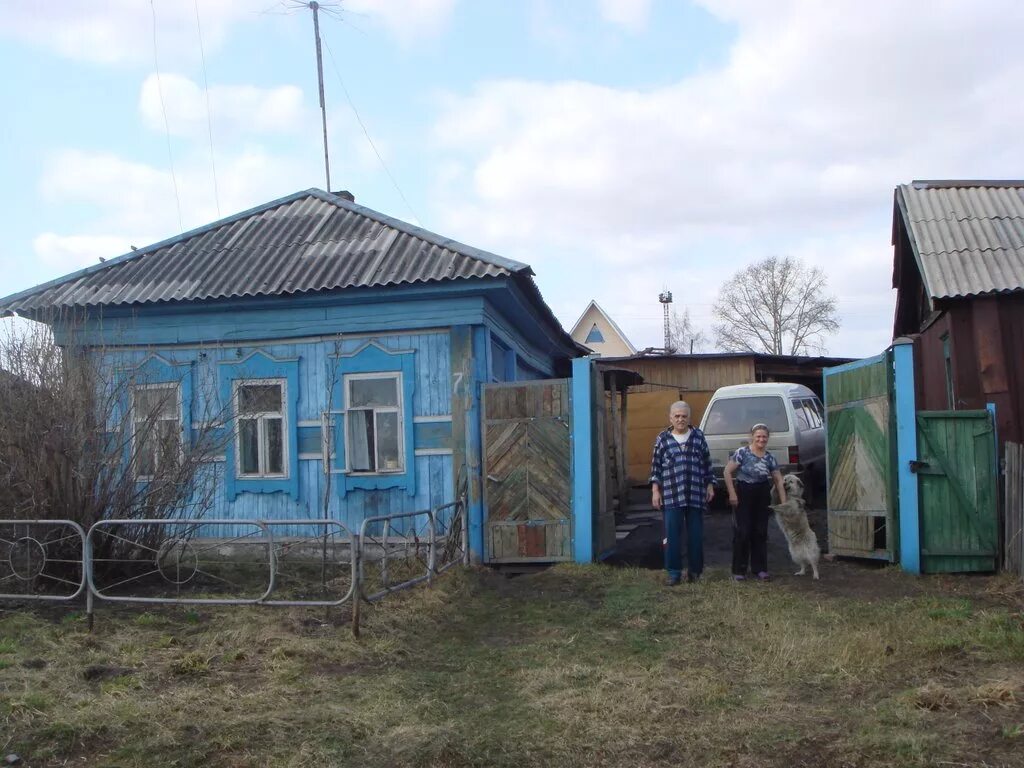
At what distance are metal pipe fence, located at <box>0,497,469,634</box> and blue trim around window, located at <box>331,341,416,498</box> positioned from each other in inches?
18.9

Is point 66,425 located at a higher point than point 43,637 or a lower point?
higher

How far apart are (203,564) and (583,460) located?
3.90m

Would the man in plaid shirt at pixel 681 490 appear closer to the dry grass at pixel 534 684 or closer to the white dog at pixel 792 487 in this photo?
the dry grass at pixel 534 684

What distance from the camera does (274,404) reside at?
10891mm

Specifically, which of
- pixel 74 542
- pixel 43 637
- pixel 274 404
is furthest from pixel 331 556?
pixel 43 637

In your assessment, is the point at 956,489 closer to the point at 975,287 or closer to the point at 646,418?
the point at 975,287

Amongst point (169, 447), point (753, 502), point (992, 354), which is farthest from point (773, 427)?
point (169, 447)

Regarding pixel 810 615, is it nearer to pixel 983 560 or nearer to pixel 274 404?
pixel 983 560

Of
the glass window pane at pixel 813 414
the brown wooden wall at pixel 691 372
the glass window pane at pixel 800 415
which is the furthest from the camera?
the brown wooden wall at pixel 691 372

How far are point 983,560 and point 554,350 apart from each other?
8.40 metres

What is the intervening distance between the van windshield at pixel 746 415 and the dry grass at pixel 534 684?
6343mm

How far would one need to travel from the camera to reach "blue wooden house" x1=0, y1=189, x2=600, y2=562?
397 inches

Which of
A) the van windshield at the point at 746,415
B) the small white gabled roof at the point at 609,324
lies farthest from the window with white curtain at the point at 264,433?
the small white gabled roof at the point at 609,324

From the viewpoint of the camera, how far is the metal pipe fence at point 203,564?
704cm
